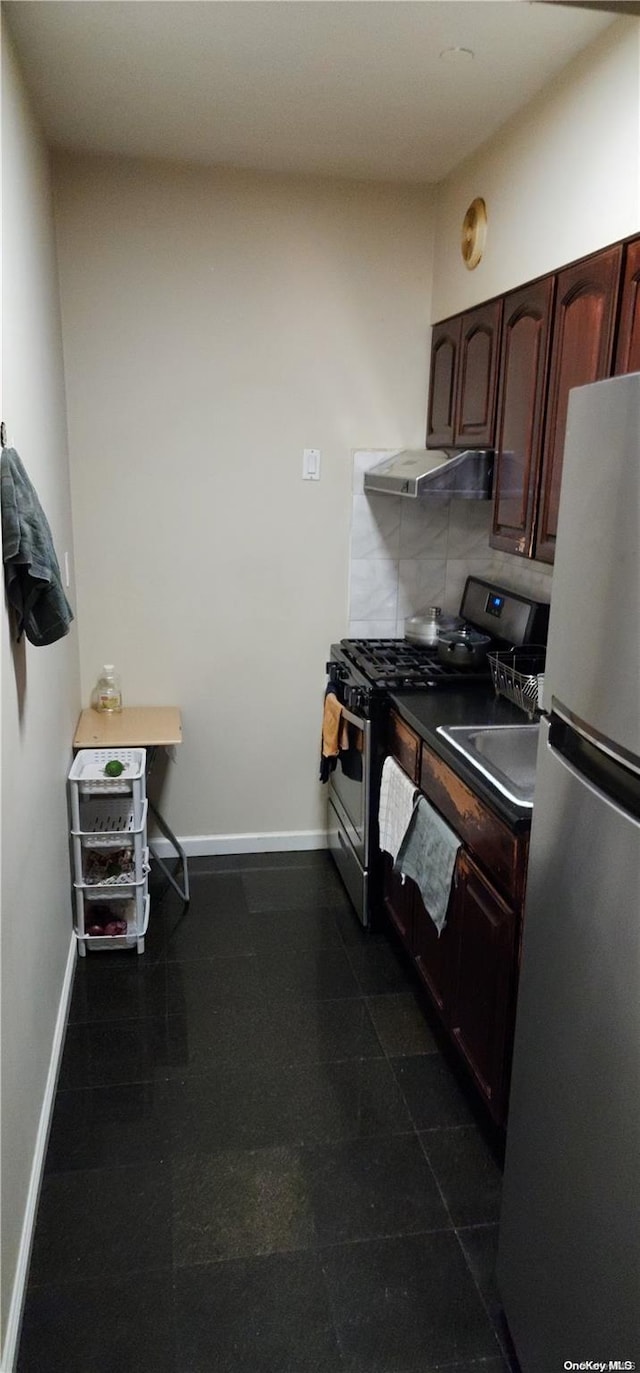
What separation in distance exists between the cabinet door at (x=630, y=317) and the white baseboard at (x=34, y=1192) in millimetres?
2156

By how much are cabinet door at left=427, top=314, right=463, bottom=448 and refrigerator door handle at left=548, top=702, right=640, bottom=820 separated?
198 centimetres

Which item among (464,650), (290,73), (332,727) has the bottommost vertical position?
(332,727)

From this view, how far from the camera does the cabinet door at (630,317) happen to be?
1.86 meters

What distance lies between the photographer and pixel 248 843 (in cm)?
363

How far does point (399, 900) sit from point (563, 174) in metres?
2.06

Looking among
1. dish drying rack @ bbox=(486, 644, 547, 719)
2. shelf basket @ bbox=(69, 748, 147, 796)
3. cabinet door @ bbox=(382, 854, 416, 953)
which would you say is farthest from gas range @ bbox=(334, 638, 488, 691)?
shelf basket @ bbox=(69, 748, 147, 796)

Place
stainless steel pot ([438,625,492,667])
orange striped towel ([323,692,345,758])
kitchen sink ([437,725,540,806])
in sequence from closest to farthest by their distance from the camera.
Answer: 1. kitchen sink ([437,725,540,806])
2. stainless steel pot ([438,625,492,667])
3. orange striped towel ([323,692,345,758])

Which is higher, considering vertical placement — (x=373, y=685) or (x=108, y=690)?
(x=373, y=685)

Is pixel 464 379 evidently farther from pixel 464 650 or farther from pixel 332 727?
pixel 332 727

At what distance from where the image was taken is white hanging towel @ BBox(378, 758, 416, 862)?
2.54 m

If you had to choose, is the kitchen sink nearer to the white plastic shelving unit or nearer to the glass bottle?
the white plastic shelving unit

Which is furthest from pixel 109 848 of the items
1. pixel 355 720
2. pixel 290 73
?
pixel 290 73

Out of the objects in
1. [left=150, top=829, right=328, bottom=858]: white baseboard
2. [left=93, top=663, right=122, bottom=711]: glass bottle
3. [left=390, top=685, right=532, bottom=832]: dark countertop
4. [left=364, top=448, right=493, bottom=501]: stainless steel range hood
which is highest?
[left=364, top=448, right=493, bottom=501]: stainless steel range hood

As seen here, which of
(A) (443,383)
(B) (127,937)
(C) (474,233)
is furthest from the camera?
(A) (443,383)
